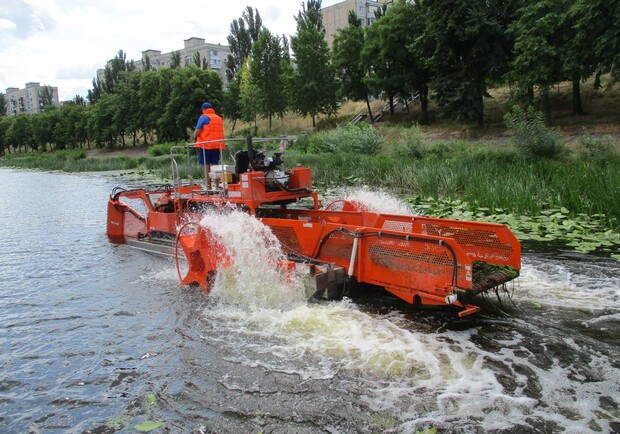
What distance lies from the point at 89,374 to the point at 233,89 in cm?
5598

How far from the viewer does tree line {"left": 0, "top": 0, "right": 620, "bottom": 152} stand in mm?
23734

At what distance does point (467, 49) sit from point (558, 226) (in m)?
23.2

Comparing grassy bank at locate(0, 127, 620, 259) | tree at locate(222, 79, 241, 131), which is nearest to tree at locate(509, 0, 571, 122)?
grassy bank at locate(0, 127, 620, 259)

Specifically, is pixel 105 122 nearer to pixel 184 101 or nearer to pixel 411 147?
pixel 184 101

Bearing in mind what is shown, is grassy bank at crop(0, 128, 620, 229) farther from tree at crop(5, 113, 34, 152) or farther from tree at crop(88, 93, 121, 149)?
tree at crop(5, 113, 34, 152)

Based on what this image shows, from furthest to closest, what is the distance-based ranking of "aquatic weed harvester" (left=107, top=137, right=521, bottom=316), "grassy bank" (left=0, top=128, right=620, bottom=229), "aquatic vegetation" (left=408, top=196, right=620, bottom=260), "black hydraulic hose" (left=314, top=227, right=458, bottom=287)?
"grassy bank" (left=0, top=128, right=620, bottom=229) < "aquatic vegetation" (left=408, top=196, right=620, bottom=260) < "aquatic weed harvester" (left=107, top=137, right=521, bottom=316) < "black hydraulic hose" (left=314, top=227, right=458, bottom=287)

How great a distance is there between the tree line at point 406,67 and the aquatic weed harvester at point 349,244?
59.1ft

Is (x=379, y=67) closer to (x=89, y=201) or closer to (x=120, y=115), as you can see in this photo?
(x=89, y=201)

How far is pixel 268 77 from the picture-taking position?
50.3 m

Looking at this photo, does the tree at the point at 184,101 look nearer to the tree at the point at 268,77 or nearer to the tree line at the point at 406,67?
the tree line at the point at 406,67

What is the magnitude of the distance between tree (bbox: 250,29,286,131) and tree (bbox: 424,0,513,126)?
2246cm

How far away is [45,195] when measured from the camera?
24.4m

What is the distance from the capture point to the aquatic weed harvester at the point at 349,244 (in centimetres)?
561

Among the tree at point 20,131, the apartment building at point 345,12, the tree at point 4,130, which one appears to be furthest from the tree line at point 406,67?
the tree at point 4,130
